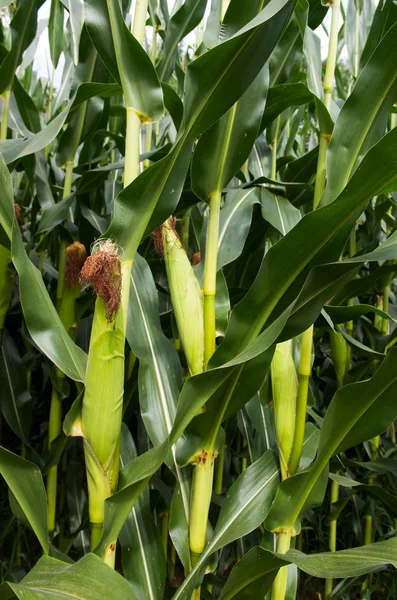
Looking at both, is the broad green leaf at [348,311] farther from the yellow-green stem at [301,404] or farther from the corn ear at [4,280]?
the corn ear at [4,280]

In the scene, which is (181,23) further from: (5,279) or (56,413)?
(56,413)

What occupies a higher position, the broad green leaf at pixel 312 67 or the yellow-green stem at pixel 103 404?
the broad green leaf at pixel 312 67

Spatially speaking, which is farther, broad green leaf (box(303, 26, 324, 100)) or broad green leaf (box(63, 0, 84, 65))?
broad green leaf (box(63, 0, 84, 65))

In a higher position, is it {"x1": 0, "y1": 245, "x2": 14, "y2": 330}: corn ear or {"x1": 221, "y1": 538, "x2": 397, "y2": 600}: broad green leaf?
{"x1": 0, "y1": 245, "x2": 14, "y2": 330}: corn ear

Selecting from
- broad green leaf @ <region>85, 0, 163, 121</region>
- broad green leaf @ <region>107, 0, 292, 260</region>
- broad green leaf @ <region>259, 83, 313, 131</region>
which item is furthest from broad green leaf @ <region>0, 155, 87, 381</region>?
broad green leaf @ <region>259, 83, 313, 131</region>

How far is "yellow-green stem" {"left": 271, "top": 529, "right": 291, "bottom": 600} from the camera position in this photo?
3.20 ft

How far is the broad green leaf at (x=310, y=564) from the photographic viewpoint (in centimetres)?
75

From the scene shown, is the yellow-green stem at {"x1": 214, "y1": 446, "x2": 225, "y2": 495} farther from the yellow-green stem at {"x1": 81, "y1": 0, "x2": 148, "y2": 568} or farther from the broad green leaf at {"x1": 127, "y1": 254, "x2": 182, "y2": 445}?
the yellow-green stem at {"x1": 81, "y1": 0, "x2": 148, "y2": 568}

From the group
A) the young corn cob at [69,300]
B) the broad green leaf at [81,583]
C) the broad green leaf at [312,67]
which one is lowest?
the broad green leaf at [81,583]

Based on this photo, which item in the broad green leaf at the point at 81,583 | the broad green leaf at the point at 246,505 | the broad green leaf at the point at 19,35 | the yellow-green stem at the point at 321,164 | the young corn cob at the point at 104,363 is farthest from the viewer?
the broad green leaf at the point at 19,35

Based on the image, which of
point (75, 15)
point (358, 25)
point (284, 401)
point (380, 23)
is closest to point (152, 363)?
point (284, 401)

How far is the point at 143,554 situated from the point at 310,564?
1.24 ft

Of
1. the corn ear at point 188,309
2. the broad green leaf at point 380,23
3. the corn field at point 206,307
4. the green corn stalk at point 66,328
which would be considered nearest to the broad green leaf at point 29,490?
the corn field at point 206,307

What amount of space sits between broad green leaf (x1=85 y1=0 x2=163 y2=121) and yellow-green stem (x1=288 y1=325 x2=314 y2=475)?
0.51 meters
